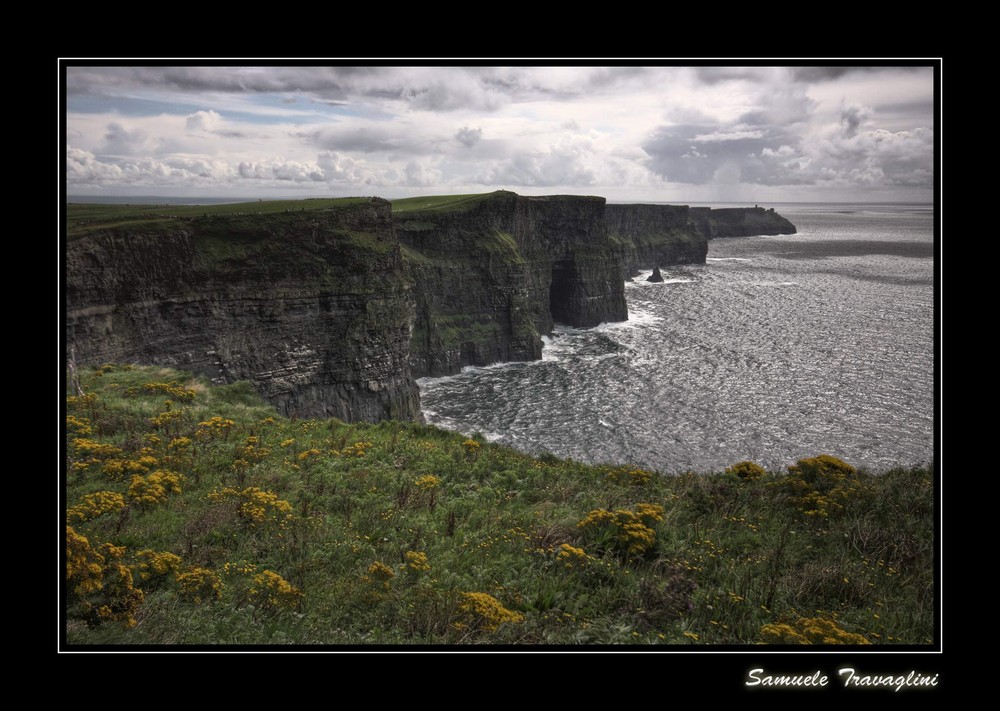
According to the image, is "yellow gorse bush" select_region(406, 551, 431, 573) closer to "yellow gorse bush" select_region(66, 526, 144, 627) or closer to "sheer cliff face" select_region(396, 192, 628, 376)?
"yellow gorse bush" select_region(66, 526, 144, 627)

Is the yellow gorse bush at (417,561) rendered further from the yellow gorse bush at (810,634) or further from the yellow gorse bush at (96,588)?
the yellow gorse bush at (810,634)

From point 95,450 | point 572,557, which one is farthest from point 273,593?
point 95,450

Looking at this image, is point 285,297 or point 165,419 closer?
point 165,419

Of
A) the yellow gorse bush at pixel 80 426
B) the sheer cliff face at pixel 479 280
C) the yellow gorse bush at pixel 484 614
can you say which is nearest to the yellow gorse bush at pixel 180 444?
the yellow gorse bush at pixel 80 426

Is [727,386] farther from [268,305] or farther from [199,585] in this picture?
[199,585]

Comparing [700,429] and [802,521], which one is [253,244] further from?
[802,521]

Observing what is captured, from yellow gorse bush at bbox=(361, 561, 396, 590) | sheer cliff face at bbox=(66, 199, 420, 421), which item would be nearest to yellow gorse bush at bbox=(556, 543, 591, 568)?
yellow gorse bush at bbox=(361, 561, 396, 590)
